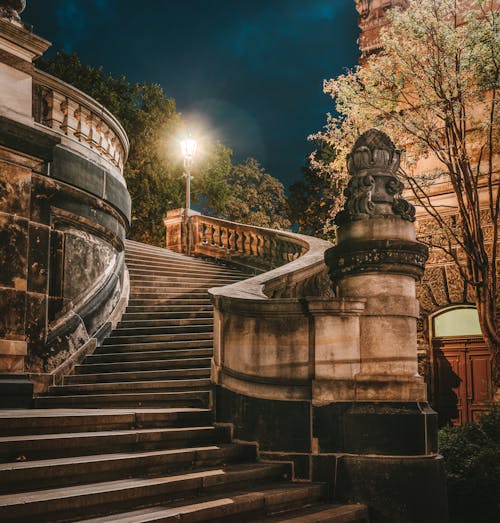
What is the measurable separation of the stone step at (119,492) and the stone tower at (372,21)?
1580cm

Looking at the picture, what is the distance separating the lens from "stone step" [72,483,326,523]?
15.8ft

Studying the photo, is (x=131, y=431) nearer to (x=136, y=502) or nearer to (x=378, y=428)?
(x=136, y=502)

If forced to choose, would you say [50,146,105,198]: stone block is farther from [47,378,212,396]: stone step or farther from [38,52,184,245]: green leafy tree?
[38,52,184,245]: green leafy tree

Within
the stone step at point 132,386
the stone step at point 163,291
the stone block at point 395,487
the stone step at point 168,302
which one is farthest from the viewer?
the stone step at point 163,291

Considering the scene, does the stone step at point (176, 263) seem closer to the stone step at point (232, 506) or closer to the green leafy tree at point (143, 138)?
the stone step at point (232, 506)

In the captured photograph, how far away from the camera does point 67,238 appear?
9688mm

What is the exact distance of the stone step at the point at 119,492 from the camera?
4449 millimetres

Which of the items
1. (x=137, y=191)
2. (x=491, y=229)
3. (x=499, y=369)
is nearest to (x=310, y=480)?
(x=499, y=369)

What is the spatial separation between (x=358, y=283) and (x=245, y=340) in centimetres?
139

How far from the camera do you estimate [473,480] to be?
823cm

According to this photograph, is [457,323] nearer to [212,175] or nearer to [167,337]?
[167,337]

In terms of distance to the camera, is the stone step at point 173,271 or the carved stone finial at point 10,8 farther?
the stone step at point 173,271

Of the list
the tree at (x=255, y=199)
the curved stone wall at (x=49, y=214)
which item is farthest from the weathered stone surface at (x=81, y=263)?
the tree at (x=255, y=199)

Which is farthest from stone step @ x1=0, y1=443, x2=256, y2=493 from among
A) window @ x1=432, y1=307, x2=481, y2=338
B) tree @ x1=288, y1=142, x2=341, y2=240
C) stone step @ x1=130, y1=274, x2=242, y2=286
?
tree @ x1=288, y1=142, x2=341, y2=240
